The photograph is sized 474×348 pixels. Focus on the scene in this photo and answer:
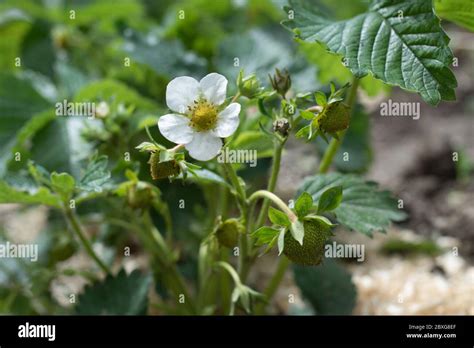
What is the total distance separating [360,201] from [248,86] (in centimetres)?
22

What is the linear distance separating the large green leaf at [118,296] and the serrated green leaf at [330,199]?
0.33 m

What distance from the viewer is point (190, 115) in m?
0.73

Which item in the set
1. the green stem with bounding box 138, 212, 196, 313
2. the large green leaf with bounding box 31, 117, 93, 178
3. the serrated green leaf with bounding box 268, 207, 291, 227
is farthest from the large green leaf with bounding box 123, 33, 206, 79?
the serrated green leaf with bounding box 268, 207, 291, 227

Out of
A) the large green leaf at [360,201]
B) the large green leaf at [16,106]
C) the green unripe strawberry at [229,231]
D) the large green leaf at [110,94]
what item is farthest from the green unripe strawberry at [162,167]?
the large green leaf at [16,106]

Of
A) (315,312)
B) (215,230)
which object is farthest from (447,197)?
(215,230)

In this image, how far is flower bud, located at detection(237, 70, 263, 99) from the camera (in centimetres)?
→ 74

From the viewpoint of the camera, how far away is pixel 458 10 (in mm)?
854

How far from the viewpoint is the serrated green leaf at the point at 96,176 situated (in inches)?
31.2

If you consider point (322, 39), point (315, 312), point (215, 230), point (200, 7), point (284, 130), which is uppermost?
point (200, 7)

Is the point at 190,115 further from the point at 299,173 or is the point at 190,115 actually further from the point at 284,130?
the point at 299,173

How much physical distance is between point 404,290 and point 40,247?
63 centimetres

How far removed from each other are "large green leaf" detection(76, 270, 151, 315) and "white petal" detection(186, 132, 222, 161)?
31 centimetres

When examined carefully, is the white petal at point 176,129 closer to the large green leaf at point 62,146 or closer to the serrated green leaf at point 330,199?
the serrated green leaf at point 330,199

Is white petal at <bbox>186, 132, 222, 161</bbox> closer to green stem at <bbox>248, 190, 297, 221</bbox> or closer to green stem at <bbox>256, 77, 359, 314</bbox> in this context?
green stem at <bbox>248, 190, 297, 221</bbox>
